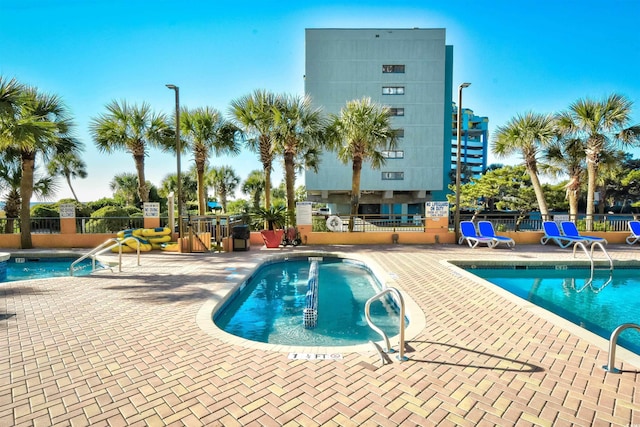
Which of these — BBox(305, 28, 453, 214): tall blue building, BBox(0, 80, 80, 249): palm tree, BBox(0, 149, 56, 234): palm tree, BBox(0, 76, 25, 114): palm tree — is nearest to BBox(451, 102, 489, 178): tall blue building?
BBox(305, 28, 453, 214): tall blue building

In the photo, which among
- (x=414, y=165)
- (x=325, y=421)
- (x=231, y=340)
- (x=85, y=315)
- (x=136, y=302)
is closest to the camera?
(x=325, y=421)

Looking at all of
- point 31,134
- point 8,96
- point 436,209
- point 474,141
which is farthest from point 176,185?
point 474,141

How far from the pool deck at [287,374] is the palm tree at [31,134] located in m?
6.95

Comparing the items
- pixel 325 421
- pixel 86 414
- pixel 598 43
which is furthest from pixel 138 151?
pixel 598 43

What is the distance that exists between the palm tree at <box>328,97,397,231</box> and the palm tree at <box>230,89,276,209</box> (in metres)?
2.69

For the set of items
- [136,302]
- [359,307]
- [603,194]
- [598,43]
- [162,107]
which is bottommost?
[359,307]

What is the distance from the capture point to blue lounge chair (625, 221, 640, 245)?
1334cm

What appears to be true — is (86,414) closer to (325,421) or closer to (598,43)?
(325,421)

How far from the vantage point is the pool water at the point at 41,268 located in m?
9.56

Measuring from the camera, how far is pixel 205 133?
600 inches

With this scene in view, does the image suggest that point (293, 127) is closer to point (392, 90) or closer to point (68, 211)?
point (68, 211)

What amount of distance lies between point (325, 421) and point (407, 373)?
3.68ft

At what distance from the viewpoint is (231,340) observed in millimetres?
4137

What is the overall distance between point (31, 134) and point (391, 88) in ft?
82.0
